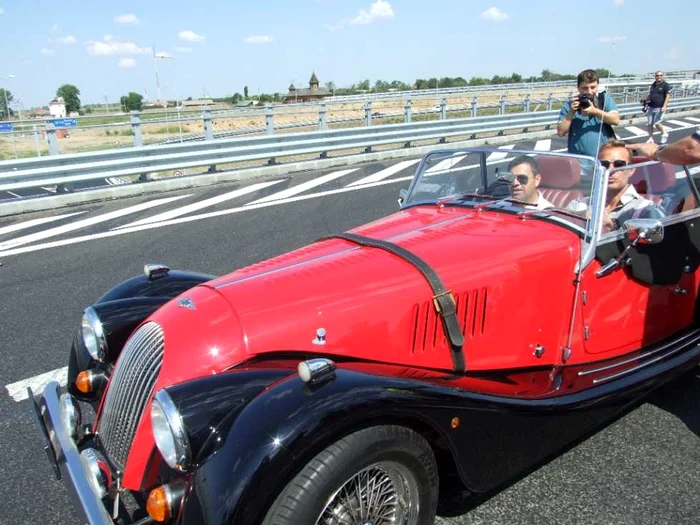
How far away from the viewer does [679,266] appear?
3350 millimetres

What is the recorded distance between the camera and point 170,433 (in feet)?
6.19

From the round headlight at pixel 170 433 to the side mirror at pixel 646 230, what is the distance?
2318 mm

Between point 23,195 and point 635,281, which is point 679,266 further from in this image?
point 23,195

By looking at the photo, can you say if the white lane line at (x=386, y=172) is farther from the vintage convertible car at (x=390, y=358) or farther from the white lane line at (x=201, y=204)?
the vintage convertible car at (x=390, y=358)

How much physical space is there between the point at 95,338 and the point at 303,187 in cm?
767

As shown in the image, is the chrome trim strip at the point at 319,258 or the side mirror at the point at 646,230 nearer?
the chrome trim strip at the point at 319,258

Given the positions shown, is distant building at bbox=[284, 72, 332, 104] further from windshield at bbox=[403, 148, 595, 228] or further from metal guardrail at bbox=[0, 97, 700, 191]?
windshield at bbox=[403, 148, 595, 228]

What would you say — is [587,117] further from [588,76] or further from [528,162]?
[528,162]

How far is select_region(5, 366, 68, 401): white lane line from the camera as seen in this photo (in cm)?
347

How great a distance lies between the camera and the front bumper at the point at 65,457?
76.4 inches

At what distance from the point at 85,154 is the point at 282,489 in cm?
900

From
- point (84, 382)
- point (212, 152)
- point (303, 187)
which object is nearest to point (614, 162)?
point (84, 382)

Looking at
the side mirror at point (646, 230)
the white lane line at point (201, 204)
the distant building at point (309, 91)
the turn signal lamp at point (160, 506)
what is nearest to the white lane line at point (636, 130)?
the white lane line at point (201, 204)

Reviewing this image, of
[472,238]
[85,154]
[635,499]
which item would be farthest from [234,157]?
[635,499]
